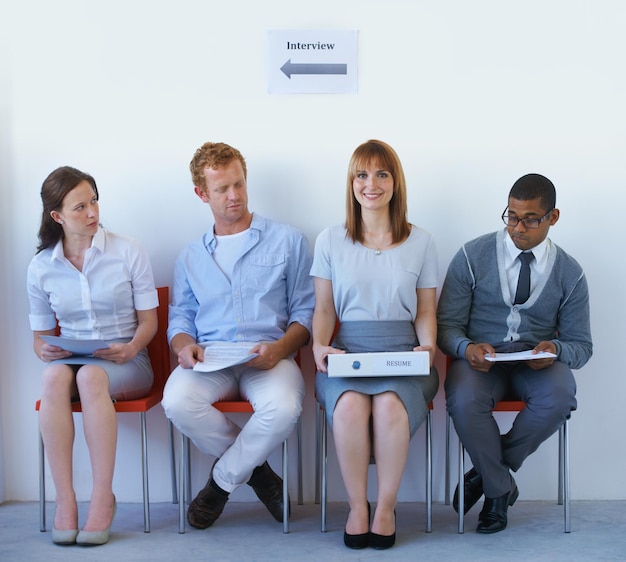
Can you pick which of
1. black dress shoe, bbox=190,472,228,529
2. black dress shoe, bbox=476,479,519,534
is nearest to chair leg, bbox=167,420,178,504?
black dress shoe, bbox=190,472,228,529

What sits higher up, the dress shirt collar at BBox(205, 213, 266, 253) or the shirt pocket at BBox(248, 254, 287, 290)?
the dress shirt collar at BBox(205, 213, 266, 253)

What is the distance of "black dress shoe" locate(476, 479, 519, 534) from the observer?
2.98 metres

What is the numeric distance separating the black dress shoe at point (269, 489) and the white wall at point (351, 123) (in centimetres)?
37

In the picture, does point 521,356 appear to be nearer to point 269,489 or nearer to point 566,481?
point 566,481

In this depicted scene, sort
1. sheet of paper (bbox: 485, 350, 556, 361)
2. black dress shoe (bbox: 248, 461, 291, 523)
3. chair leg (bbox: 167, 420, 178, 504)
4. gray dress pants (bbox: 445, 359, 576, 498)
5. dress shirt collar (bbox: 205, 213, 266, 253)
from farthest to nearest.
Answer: chair leg (bbox: 167, 420, 178, 504) → dress shirt collar (bbox: 205, 213, 266, 253) → black dress shoe (bbox: 248, 461, 291, 523) → gray dress pants (bbox: 445, 359, 576, 498) → sheet of paper (bbox: 485, 350, 556, 361)

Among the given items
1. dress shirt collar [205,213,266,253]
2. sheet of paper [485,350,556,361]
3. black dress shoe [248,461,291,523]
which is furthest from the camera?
dress shirt collar [205,213,266,253]

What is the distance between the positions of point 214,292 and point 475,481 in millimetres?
1294

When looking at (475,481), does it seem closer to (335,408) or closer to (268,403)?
(335,408)

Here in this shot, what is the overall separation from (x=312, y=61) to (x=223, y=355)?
1.31m

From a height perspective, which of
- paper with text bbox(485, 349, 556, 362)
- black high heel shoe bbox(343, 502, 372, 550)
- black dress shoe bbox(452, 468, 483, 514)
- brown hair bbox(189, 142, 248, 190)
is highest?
brown hair bbox(189, 142, 248, 190)

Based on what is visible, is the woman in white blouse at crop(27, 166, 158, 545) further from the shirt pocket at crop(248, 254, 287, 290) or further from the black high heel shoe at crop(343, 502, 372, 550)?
the black high heel shoe at crop(343, 502, 372, 550)

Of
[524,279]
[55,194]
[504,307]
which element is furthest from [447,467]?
[55,194]

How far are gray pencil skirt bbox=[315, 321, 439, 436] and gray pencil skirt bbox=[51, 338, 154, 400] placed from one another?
0.70 meters

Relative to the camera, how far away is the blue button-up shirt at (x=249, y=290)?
10.6 feet
